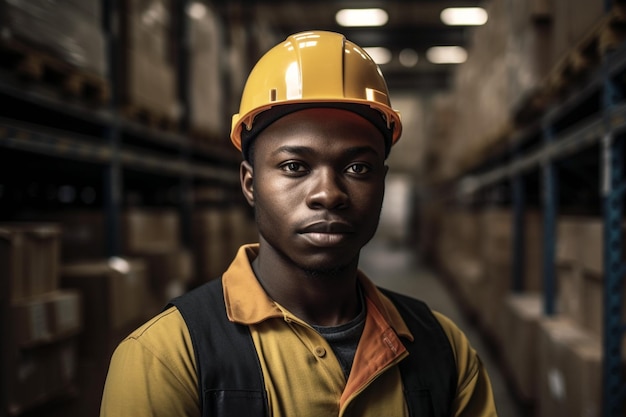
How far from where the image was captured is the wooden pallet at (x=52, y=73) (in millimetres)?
3186

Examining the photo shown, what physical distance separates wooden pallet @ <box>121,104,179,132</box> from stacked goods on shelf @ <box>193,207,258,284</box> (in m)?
1.21

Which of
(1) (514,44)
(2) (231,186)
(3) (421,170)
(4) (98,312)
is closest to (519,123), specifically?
(1) (514,44)

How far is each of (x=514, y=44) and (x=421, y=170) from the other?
12745 mm

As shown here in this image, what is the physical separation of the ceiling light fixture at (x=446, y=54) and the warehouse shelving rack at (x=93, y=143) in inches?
420

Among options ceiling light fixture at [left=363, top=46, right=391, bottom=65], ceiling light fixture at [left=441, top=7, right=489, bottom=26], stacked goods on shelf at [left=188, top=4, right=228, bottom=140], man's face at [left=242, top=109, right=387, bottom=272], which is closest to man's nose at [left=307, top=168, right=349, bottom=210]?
man's face at [left=242, top=109, right=387, bottom=272]

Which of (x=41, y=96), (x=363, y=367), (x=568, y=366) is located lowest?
(x=568, y=366)

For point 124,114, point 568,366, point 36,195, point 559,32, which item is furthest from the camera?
point 36,195

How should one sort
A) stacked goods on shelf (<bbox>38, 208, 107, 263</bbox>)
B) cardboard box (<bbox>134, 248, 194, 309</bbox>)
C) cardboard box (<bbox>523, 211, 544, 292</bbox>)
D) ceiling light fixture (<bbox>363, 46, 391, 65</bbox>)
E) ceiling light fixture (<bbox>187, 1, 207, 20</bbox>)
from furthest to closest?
ceiling light fixture (<bbox>363, 46, 391, 65</bbox>) < ceiling light fixture (<bbox>187, 1, 207, 20</bbox>) < cardboard box (<bbox>523, 211, 544, 292</bbox>) < cardboard box (<bbox>134, 248, 194, 309</bbox>) < stacked goods on shelf (<bbox>38, 208, 107, 263</bbox>)

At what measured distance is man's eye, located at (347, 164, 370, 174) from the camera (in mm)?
1458

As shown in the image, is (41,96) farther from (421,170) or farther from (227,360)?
(421,170)

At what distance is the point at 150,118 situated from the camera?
5406 mm

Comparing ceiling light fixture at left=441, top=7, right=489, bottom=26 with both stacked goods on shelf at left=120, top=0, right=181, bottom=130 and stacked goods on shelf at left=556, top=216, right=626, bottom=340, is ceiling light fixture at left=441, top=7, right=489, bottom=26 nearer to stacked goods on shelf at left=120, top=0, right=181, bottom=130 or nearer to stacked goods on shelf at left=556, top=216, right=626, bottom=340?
stacked goods on shelf at left=120, top=0, right=181, bottom=130

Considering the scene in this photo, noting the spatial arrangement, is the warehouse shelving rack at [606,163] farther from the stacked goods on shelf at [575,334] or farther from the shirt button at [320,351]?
the shirt button at [320,351]

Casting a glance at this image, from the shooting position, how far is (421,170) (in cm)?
1786
